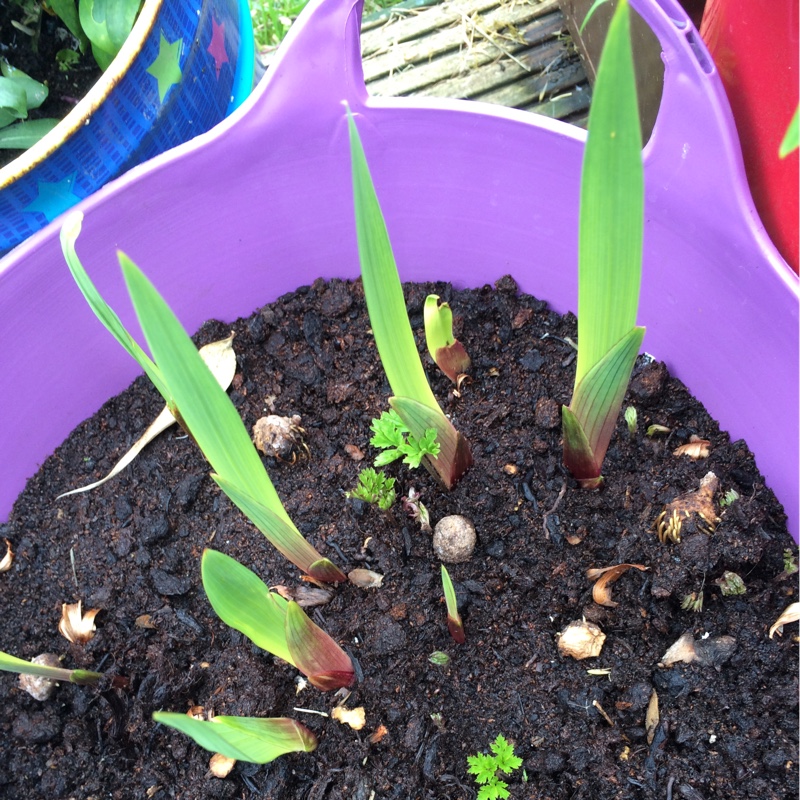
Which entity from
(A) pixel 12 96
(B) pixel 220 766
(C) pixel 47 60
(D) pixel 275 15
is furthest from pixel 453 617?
(D) pixel 275 15

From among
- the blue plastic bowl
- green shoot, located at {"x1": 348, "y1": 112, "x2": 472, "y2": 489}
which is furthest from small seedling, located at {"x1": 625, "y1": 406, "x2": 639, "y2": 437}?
the blue plastic bowl

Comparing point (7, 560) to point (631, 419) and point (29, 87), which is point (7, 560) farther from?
point (631, 419)

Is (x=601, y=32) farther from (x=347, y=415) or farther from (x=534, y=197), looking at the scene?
(x=347, y=415)

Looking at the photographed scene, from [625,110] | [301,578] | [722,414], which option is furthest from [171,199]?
[722,414]

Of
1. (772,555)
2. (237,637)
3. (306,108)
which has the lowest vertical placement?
(772,555)

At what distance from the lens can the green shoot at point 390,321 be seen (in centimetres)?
51

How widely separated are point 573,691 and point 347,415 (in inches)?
16.1

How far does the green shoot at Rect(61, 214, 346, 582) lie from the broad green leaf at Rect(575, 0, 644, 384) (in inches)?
11.4

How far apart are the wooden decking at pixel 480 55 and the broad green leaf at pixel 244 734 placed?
1.06 meters

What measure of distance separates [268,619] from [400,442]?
0.22 metres

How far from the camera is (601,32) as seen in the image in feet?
3.59

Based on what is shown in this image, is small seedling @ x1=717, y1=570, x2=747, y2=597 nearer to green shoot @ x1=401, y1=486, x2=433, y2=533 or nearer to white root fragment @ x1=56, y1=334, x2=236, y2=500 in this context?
green shoot @ x1=401, y1=486, x2=433, y2=533

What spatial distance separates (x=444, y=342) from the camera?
33.7 inches

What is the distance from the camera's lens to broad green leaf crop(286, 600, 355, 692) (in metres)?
0.58
